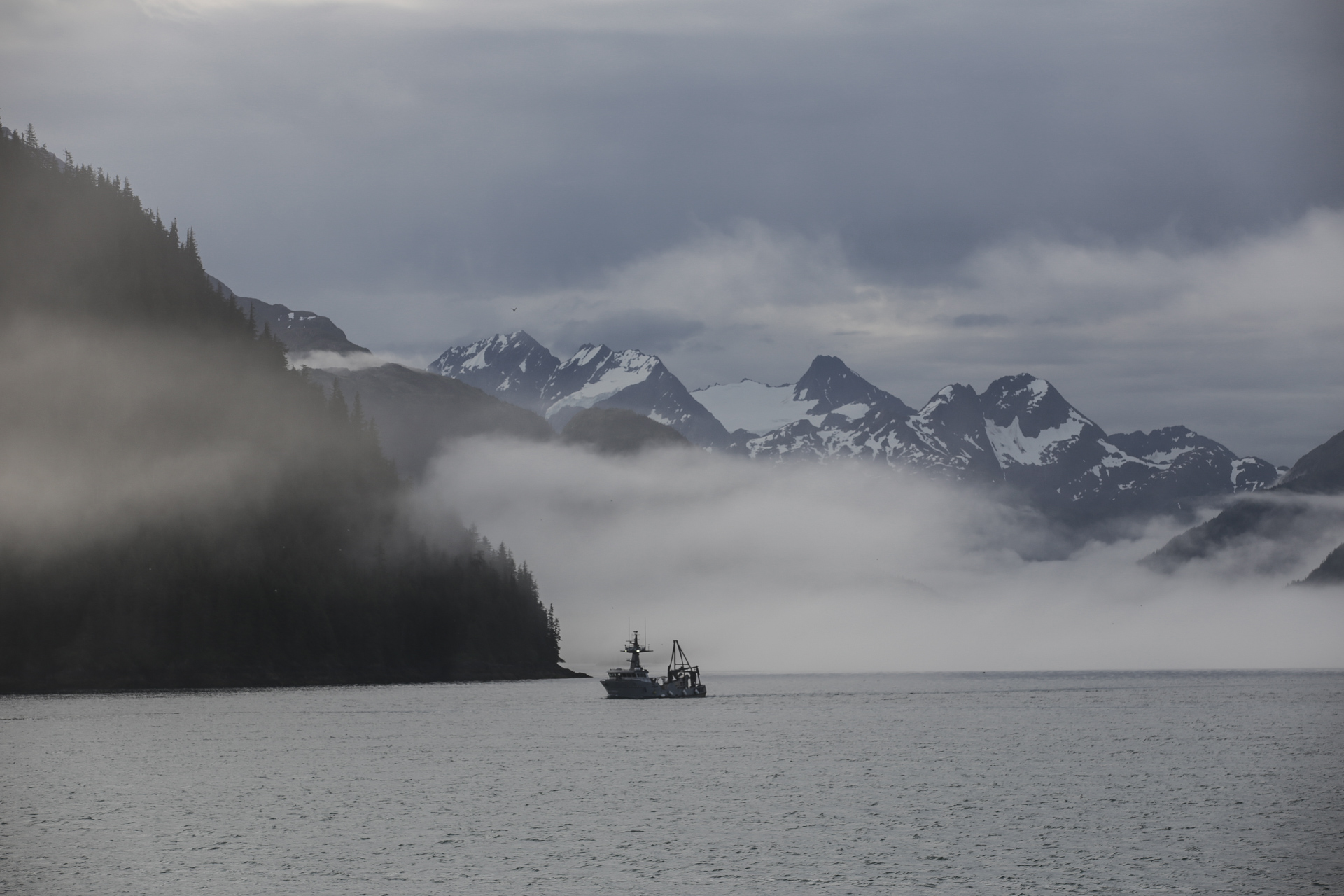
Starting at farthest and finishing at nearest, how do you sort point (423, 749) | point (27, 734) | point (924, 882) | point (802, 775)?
1. point (27, 734)
2. point (423, 749)
3. point (802, 775)
4. point (924, 882)

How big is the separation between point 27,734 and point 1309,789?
172307mm

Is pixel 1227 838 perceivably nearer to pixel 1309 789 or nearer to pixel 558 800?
pixel 1309 789

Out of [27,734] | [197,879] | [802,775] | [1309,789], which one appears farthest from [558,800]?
[27,734]

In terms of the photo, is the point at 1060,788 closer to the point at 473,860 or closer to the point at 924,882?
the point at 924,882

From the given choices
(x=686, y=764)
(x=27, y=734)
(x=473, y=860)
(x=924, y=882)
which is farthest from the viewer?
(x=27, y=734)

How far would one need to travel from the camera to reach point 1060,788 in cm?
13125

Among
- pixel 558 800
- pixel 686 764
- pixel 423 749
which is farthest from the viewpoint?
pixel 423 749

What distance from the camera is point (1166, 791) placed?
127 meters

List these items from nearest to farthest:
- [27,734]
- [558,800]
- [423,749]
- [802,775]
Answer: [558,800], [802,775], [423,749], [27,734]

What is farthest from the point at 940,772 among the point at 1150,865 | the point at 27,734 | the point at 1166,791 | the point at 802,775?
the point at 27,734

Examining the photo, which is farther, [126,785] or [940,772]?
[940,772]

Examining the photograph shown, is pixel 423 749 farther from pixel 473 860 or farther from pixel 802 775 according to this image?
pixel 473 860

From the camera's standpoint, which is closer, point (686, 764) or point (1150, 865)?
point (1150, 865)

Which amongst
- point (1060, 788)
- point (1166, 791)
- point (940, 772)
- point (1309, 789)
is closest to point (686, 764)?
point (940, 772)
